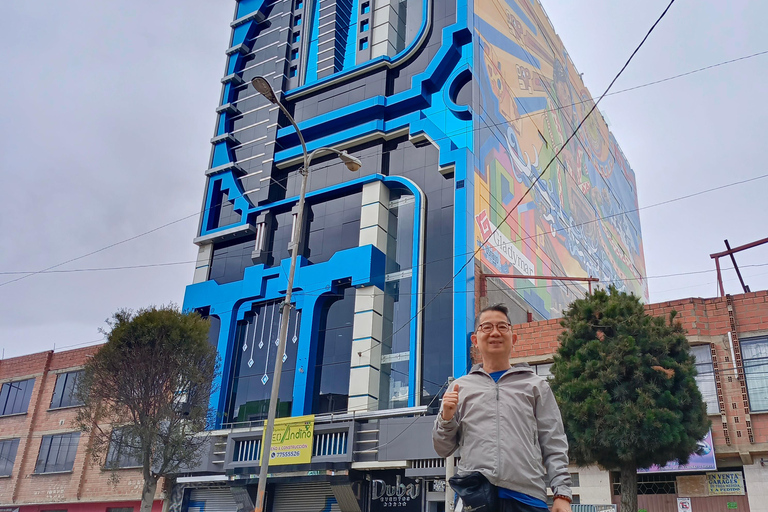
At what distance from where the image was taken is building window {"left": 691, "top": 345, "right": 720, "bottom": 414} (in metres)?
19.6

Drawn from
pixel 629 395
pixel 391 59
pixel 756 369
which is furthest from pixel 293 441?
pixel 391 59

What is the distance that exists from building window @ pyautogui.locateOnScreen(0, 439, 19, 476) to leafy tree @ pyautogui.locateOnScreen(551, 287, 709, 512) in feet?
98.0

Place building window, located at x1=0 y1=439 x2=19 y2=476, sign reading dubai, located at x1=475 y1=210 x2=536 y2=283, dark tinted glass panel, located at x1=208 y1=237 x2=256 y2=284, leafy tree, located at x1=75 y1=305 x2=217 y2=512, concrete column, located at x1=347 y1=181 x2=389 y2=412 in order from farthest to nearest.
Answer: building window, located at x1=0 y1=439 x2=19 y2=476 < dark tinted glass panel, located at x1=208 y1=237 x2=256 y2=284 < sign reading dubai, located at x1=475 y1=210 x2=536 y2=283 < concrete column, located at x1=347 y1=181 x2=389 y2=412 < leafy tree, located at x1=75 y1=305 x2=217 y2=512

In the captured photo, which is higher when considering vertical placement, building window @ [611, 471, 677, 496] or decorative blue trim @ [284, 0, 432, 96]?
decorative blue trim @ [284, 0, 432, 96]

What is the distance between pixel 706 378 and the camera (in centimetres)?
1986

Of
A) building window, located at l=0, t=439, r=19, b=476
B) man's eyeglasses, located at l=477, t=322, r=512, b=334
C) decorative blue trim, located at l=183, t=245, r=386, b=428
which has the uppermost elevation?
decorative blue trim, located at l=183, t=245, r=386, b=428

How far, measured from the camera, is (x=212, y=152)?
36.4m

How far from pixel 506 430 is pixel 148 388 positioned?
1987 centimetres

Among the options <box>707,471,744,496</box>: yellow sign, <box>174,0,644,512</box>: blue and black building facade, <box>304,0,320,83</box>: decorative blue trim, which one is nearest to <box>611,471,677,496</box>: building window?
<box>707,471,744,496</box>: yellow sign

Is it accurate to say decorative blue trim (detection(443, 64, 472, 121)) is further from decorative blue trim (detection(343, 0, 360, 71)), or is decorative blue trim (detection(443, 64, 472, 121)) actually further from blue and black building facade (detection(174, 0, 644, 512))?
decorative blue trim (detection(343, 0, 360, 71))

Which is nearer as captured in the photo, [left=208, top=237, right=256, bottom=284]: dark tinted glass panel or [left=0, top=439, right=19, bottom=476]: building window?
[left=208, top=237, right=256, bottom=284]: dark tinted glass panel

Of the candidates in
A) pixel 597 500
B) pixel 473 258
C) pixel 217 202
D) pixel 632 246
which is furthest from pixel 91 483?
pixel 632 246

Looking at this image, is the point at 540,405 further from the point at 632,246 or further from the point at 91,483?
the point at 632,246

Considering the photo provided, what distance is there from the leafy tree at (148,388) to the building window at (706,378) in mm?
16008
